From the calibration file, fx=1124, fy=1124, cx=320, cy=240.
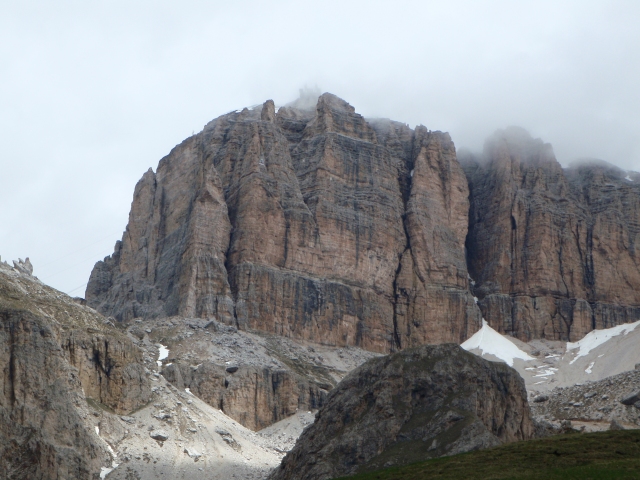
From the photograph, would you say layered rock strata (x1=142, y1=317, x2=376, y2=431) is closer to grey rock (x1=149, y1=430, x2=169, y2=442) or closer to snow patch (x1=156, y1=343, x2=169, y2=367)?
snow patch (x1=156, y1=343, x2=169, y2=367)

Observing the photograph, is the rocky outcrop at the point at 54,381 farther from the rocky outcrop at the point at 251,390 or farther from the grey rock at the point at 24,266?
the rocky outcrop at the point at 251,390

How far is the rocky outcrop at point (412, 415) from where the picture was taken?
96.4 meters

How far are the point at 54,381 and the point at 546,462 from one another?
193 ft

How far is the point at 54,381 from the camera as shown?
118 m

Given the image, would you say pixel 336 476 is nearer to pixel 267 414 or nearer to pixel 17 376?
pixel 17 376

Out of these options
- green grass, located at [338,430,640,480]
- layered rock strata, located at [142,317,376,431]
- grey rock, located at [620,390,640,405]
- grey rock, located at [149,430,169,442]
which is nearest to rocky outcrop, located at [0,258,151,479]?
grey rock, located at [149,430,169,442]

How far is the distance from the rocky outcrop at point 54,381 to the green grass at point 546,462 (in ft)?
130

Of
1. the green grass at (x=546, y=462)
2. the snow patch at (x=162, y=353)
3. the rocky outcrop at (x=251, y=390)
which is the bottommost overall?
the green grass at (x=546, y=462)

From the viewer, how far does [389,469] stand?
88125mm

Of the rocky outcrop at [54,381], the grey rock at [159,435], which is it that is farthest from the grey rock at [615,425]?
the rocky outcrop at [54,381]

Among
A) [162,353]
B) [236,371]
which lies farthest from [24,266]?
[236,371]

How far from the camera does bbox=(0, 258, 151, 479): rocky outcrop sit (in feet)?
367

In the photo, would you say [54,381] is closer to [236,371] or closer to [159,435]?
[159,435]

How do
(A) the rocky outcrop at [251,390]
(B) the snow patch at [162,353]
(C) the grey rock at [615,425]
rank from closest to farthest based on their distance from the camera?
1. (C) the grey rock at [615,425]
2. (A) the rocky outcrop at [251,390]
3. (B) the snow patch at [162,353]
